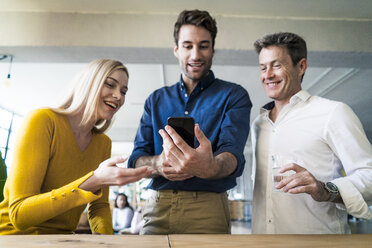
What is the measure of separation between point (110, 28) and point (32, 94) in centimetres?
437

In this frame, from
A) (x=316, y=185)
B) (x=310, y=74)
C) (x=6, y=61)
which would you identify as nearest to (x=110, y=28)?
(x=6, y=61)

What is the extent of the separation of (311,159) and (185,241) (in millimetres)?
965

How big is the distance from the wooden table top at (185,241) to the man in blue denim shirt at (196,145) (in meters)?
0.32

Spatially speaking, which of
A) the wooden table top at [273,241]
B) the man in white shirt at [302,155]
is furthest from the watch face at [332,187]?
the wooden table top at [273,241]

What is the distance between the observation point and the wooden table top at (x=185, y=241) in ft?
2.39

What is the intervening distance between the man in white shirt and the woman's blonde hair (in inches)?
36.0

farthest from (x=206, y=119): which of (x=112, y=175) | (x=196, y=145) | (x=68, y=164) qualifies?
(x=68, y=164)

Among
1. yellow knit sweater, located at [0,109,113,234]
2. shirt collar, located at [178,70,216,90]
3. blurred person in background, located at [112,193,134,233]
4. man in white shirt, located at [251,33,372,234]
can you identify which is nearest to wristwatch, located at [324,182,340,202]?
man in white shirt, located at [251,33,372,234]

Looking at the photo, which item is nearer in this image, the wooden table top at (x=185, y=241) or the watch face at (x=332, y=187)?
the wooden table top at (x=185, y=241)

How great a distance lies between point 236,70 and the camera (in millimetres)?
5301

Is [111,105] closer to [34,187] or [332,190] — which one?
[34,187]

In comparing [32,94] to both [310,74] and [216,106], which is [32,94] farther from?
[216,106]

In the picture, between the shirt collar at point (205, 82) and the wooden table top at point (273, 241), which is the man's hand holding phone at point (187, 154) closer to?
the wooden table top at point (273, 241)

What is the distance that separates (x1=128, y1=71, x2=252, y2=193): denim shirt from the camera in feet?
4.44
